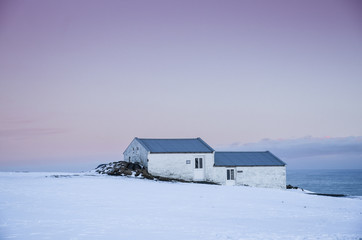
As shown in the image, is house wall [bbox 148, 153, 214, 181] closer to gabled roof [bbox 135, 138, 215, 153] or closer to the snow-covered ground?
gabled roof [bbox 135, 138, 215, 153]

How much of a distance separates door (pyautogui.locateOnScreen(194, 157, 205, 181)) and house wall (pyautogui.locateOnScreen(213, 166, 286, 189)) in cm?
158

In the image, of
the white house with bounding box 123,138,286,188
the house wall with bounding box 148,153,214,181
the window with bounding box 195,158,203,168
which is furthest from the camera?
the window with bounding box 195,158,203,168

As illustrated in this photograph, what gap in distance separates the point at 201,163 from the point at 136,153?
7.13 m

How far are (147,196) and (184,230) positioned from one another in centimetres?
954

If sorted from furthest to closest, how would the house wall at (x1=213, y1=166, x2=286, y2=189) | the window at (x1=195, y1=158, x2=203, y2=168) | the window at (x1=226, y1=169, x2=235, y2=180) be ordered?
the window at (x1=226, y1=169, x2=235, y2=180) → the house wall at (x1=213, y1=166, x2=286, y2=189) → the window at (x1=195, y1=158, x2=203, y2=168)

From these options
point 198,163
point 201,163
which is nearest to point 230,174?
point 201,163

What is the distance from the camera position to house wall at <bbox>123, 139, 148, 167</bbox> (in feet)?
122

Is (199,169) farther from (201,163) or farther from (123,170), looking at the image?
(123,170)

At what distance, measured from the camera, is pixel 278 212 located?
19.5 meters

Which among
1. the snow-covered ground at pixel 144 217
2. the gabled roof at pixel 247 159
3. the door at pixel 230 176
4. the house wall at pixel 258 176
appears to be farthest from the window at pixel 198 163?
the snow-covered ground at pixel 144 217

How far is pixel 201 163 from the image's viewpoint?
38.0 metres

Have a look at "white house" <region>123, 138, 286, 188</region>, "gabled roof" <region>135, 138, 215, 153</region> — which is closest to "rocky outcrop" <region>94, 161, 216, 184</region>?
"white house" <region>123, 138, 286, 188</region>

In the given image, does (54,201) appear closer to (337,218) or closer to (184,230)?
(184,230)

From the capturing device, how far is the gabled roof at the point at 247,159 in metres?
39.8
